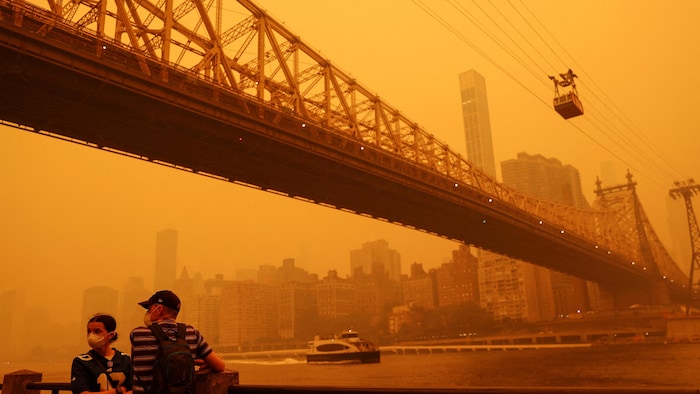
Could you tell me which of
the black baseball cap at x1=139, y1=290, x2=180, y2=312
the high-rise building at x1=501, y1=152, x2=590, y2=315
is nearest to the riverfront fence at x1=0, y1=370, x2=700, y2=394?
the black baseball cap at x1=139, y1=290, x2=180, y2=312

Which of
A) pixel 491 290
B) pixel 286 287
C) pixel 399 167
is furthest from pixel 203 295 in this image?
pixel 399 167

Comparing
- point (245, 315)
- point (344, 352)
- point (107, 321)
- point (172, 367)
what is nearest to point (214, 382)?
point (172, 367)

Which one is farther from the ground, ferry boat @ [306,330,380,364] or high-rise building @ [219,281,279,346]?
high-rise building @ [219,281,279,346]

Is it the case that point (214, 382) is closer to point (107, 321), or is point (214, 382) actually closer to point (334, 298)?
point (107, 321)

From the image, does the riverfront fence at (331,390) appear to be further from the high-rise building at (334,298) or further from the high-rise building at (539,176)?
the high-rise building at (539,176)

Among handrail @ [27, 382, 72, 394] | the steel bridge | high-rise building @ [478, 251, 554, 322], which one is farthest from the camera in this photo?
high-rise building @ [478, 251, 554, 322]

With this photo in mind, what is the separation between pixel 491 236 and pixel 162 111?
121 feet

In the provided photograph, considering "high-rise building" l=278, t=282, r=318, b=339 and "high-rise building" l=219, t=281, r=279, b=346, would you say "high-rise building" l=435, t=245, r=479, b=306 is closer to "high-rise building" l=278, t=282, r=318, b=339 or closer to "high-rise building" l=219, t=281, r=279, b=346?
"high-rise building" l=278, t=282, r=318, b=339

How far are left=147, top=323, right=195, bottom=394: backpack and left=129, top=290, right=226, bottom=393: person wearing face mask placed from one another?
0.08 m

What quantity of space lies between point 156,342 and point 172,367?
9.6 inches

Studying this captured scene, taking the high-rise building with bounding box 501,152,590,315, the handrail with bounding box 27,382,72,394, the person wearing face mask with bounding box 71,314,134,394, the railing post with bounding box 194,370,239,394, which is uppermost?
the high-rise building with bounding box 501,152,590,315

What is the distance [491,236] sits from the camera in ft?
178

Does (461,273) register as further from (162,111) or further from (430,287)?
(162,111)

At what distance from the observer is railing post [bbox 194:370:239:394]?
423cm
